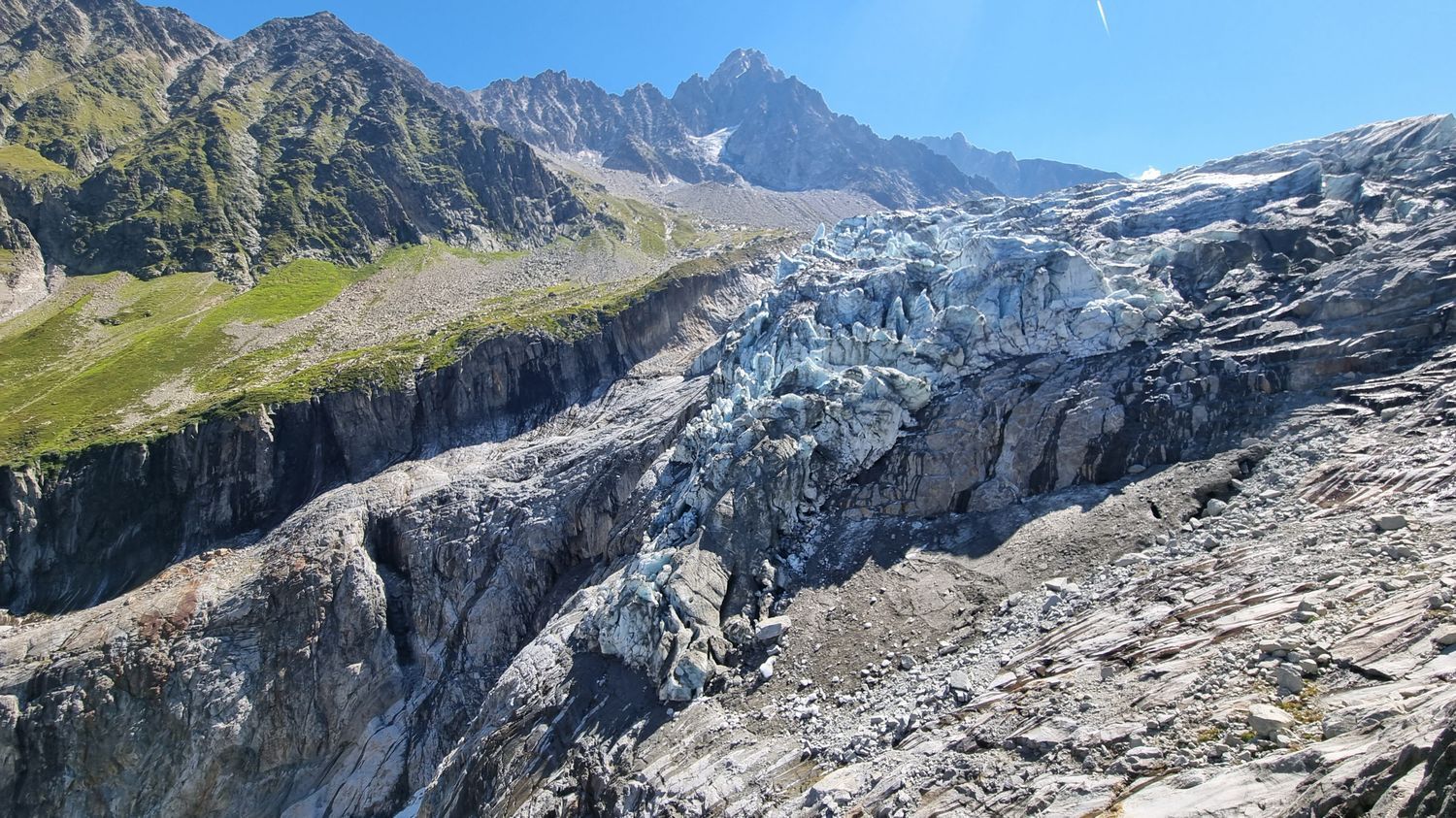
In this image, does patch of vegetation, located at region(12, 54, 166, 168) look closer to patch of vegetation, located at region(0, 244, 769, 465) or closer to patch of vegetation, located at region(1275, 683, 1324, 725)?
patch of vegetation, located at region(0, 244, 769, 465)

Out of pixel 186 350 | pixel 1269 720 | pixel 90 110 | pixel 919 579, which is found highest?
pixel 90 110

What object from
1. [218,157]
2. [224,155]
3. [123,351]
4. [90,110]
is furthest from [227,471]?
[90,110]

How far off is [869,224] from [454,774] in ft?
273

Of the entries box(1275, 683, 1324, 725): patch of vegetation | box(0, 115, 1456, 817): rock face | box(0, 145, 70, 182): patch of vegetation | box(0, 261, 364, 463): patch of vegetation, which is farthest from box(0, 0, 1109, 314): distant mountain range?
box(1275, 683, 1324, 725): patch of vegetation

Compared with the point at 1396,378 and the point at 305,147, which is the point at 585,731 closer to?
the point at 1396,378

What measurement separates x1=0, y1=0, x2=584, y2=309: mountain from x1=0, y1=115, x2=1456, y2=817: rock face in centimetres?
7545

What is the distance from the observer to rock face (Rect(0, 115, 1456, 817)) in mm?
17141

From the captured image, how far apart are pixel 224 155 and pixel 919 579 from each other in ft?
496

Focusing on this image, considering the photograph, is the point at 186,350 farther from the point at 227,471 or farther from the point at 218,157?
the point at 218,157

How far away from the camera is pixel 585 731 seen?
28656 millimetres

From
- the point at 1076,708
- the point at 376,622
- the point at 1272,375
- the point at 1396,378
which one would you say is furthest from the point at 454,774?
the point at 1396,378

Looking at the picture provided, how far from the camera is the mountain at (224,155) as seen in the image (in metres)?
100

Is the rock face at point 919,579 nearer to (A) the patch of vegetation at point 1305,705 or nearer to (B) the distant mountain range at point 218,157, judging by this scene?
(A) the patch of vegetation at point 1305,705

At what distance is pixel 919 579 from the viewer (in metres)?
30.3
